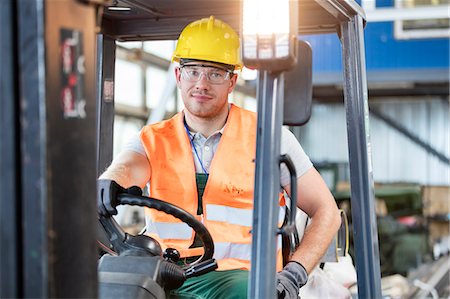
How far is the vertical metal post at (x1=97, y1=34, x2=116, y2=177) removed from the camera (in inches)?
133

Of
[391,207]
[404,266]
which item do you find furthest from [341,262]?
[391,207]

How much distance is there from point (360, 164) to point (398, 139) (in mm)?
→ 21449

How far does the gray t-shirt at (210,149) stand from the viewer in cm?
301

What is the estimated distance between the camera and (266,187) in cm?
199

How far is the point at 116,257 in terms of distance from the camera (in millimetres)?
2377

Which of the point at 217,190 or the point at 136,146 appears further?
the point at 136,146

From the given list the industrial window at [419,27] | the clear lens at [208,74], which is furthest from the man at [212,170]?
the industrial window at [419,27]

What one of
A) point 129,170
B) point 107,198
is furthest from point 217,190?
point 107,198

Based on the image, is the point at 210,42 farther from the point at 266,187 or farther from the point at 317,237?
the point at 266,187

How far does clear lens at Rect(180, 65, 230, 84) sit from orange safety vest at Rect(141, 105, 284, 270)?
6.7 inches

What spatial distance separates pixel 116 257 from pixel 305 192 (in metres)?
0.94

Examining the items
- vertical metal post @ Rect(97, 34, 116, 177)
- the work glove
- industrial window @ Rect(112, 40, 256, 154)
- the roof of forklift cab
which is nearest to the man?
the roof of forklift cab

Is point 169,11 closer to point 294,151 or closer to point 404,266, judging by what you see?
point 294,151

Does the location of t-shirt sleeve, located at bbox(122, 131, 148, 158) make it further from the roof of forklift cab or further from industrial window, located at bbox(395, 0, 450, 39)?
industrial window, located at bbox(395, 0, 450, 39)
